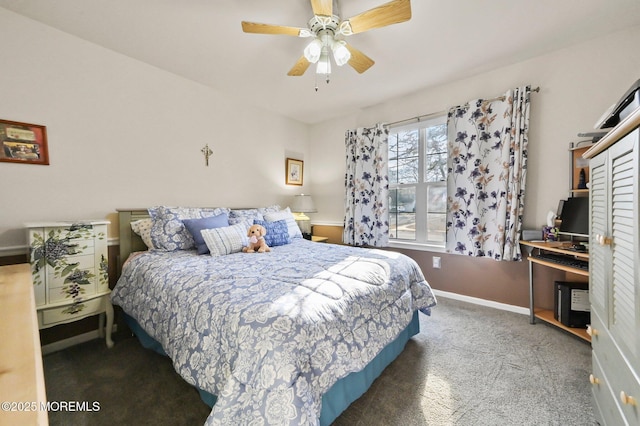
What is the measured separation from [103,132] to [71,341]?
5.74 feet

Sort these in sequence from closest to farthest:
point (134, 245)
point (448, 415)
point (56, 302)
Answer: point (448, 415) → point (56, 302) → point (134, 245)

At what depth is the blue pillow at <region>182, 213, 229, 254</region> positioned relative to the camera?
220cm

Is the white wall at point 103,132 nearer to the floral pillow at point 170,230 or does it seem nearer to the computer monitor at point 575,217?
the floral pillow at point 170,230

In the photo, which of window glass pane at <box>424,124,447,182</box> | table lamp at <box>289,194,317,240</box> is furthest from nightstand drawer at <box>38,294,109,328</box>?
window glass pane at <box>424,124,447,182</box>

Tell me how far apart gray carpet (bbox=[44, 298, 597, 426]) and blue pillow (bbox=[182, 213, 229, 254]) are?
849 millimetres

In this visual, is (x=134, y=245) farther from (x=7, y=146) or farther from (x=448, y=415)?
(x=448, y=415)

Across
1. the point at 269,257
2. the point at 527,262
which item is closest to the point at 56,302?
the point at 269,257

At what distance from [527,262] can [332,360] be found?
7.89 feet

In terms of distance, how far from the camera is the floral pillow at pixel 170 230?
2199 mm

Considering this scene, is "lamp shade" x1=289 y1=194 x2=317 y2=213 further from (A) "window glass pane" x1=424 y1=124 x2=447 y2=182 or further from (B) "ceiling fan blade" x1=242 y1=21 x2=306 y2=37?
(B) "ceiling fan blade" x1=242 y1=21 x2=306 y2=37

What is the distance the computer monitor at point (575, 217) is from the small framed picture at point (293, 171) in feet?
10.3

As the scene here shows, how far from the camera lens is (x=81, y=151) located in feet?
6.98

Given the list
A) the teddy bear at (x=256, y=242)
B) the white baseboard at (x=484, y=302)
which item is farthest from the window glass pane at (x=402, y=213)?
the teddy bear at (x=256, y=242)

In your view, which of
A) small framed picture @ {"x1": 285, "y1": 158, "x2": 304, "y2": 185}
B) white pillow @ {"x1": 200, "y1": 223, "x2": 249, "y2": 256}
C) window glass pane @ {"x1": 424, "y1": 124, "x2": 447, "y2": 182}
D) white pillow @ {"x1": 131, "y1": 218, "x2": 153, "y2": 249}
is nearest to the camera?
white pillow @ {"x1": 200, "y1": 223, "x2": 249, "y2": 256}
